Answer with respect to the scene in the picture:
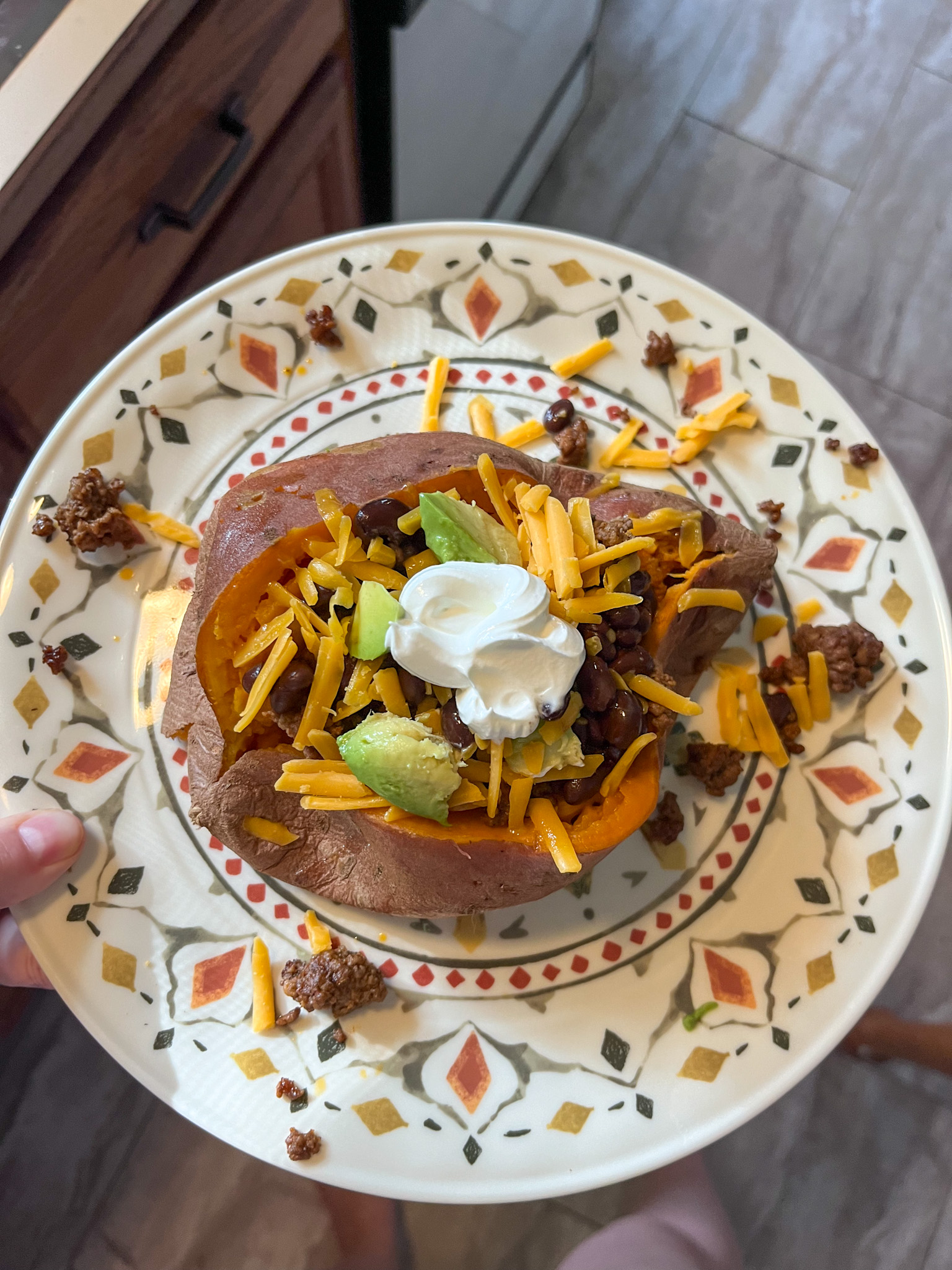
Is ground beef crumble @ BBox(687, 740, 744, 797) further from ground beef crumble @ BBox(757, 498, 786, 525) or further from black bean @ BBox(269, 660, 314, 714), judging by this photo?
black bean @ BBox(269, 660, 314, 714)

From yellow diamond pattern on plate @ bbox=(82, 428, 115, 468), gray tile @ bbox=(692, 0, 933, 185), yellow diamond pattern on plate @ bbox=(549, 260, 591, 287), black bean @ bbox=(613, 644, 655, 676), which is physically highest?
gray tile @ bbox=(692, 0, 933, 185)

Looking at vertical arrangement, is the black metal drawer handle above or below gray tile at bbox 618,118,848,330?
below

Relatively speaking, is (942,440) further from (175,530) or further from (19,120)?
(19,120)

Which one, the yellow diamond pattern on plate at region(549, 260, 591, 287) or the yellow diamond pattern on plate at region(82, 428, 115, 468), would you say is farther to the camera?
the yellow diamond pattern on plate at region(549, 260, 591, 287)

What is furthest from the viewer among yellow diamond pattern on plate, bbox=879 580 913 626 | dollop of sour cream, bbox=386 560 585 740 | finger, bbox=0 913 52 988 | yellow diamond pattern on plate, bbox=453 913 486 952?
finger, bbox=0 913 52 988

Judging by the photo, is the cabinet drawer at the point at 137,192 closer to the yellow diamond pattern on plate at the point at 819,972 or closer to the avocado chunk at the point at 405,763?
the avocado chunk at the point at 405,763

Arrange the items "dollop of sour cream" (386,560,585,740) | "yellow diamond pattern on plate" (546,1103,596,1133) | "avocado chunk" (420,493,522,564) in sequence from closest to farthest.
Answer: "dollop of sour cream" (386,560,585,740) < "avocado chunk" (420,493,522,564) < "yellow diamond pattern on plate" (546,1103,596,1133)

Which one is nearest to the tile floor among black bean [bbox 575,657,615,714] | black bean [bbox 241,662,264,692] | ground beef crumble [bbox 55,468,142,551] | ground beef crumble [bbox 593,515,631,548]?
ground beef crumble [bbox 55,468,142,551]
